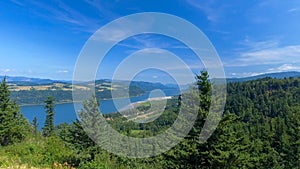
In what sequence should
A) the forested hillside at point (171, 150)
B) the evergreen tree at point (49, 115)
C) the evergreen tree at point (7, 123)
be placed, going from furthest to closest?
the evergreen tree at point (49, 115) → the evergreen tree at point (7, 123) → the forested hillside at point (171, 150)

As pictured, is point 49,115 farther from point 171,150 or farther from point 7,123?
point 171,150

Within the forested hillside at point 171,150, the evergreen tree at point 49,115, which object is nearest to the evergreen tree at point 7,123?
the forested hillside at point 171,150

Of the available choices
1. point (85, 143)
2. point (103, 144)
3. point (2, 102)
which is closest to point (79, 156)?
point (85, 143)

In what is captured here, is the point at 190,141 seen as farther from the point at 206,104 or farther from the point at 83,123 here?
the point at 83,123

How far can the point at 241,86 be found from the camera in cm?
16838

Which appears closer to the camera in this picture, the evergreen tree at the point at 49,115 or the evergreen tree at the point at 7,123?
the evergreen tree at the point at 7,123

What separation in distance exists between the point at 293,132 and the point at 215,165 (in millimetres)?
29652

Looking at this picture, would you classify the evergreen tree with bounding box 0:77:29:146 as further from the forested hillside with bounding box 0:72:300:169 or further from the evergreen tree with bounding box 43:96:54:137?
the evergreen tree with bounding box 43:96:54:137

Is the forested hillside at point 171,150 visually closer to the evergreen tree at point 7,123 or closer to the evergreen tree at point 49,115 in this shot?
the evergreen tree at point 7,123

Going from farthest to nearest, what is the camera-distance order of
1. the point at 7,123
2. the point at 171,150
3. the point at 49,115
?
1. the point at 49,115
2. the point at 7,123
3. the point at 171,150

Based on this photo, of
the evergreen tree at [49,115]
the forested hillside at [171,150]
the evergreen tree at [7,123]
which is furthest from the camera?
the evergreen tree at [49,115]

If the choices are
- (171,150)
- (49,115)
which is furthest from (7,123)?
(49,115)

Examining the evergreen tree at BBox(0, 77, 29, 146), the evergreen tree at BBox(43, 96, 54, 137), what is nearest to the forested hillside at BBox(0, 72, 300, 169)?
the evergreen tree at BBox(0, 77, 29, 146)

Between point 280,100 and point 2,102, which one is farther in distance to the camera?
point 280,100
